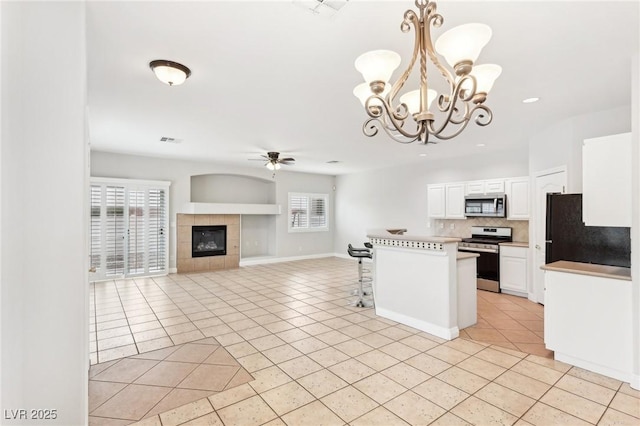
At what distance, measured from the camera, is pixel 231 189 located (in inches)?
359

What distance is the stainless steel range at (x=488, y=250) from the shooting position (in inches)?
228

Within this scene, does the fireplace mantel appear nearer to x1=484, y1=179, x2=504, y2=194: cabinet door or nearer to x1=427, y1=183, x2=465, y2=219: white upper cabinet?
x1=427, y1=183, x2=465, y2=219: white upper cabinet

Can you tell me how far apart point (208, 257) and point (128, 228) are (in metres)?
1.98

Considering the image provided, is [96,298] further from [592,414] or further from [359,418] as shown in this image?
[592,414]

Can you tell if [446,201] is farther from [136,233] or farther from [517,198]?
[136,233]

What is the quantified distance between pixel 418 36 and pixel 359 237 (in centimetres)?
806

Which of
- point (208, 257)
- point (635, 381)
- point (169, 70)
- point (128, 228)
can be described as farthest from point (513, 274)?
point (128, 228)

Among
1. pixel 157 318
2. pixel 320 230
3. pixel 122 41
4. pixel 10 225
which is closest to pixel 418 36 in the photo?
pixel 122 41

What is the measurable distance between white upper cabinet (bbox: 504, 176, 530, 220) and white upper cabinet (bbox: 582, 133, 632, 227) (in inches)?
113

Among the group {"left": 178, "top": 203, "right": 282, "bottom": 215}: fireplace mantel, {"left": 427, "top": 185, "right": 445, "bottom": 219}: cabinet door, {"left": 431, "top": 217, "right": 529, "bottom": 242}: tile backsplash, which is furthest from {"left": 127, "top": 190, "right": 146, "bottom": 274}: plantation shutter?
{"left": 431, "top": 217, "right": 529, "bottom": 242}: tile backsplash

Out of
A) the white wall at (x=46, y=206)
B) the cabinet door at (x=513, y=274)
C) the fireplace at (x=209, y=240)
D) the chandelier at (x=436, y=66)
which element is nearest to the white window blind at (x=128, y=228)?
the fireplace at (x=209, y=240)

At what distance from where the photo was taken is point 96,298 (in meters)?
5.34

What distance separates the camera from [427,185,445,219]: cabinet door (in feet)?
23.2

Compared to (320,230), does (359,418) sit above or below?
below
